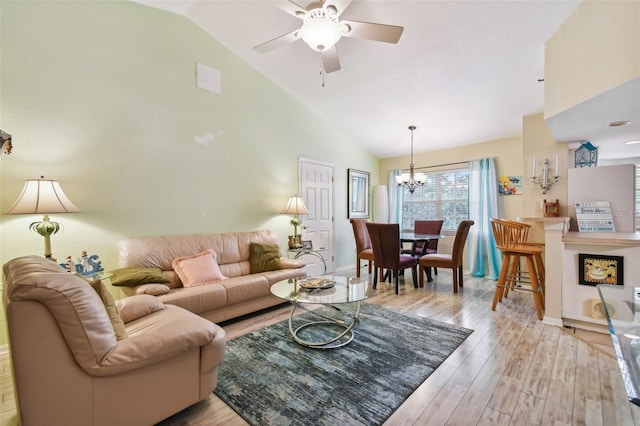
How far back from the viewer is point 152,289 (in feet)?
7.65

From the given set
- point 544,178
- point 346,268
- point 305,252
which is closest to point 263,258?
point 305,252

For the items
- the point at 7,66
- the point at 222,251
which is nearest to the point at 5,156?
the point at 7,66

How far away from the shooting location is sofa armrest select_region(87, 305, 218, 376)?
1.23m

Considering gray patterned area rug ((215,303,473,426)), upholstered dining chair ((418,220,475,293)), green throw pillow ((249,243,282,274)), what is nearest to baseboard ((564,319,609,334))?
gray patterned area rug ((215,303,473,426))

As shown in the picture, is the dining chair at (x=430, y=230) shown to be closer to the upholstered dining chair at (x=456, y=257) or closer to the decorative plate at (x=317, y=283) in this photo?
the upholstered dining chair at (x=456, y=257)

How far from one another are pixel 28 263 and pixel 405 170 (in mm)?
5659

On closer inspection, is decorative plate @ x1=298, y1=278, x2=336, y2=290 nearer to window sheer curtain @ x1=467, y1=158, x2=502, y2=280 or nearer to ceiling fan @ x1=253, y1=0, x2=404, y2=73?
ceiling fan @ x1=253, y1=0, x2=404, y2=73

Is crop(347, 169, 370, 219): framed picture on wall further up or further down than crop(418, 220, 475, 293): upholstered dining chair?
further up

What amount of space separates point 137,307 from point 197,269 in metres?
0.94

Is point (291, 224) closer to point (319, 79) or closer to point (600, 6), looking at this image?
point (319, 79)

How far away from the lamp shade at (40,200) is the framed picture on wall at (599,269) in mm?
4537

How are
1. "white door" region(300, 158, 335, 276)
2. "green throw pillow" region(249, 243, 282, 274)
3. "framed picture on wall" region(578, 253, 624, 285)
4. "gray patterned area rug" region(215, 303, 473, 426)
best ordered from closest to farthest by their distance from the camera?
"gray patterned area rug" region(215, 303, 473, 426), "framed picture on wall" region(578, 253, 624, 285), "green throw pillow" region(249, 243, 282, 274), "white door" region(300, 158, 335, 276)

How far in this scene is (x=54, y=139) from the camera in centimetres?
241

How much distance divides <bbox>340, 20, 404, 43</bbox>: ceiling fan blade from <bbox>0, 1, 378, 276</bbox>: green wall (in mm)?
2082
